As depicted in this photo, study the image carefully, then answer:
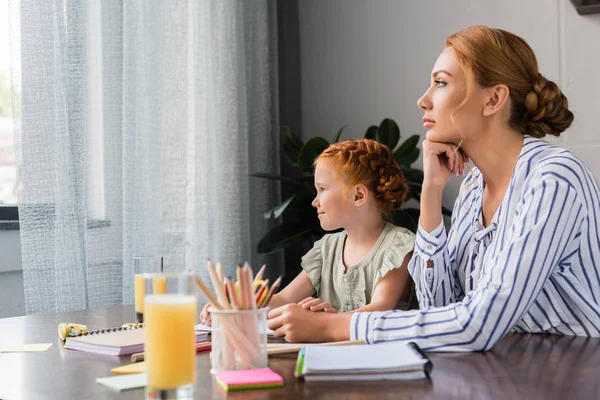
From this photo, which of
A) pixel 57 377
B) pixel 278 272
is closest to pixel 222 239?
Answer: pixel 278 272

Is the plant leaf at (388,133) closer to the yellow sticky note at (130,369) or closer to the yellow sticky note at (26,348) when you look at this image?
the yellow sticky note at (26,348)

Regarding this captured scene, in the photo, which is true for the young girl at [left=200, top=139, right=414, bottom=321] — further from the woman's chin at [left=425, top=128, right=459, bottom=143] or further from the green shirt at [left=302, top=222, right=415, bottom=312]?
the woman's chin at [left=425, top=128, right=459, bottom=143]

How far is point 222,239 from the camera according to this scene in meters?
3.21

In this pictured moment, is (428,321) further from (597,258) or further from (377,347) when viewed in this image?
(597,258)

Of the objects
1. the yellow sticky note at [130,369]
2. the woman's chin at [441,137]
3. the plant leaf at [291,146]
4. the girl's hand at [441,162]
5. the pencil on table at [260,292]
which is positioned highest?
the plant leaf at [291,146]

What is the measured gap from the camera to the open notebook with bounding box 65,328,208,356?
129 cm

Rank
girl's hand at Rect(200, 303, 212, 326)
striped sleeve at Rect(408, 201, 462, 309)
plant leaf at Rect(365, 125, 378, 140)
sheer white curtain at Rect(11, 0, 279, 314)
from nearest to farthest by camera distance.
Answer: girl's hand at Rect(200, 303, 212, 326) → striped sleeve at Rect(408, 201, 462, 309) → sheer white curtain at Rect(11, 0, 279, 314) → plant leaf at Rect(365, 125, 378, 140)

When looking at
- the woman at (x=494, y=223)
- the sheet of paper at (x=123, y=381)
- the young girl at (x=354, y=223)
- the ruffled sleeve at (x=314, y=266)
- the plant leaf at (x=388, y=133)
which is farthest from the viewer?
the plant leaf at (x=388, y=133)

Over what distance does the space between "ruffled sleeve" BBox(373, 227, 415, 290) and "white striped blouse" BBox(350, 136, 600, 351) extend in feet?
0.38

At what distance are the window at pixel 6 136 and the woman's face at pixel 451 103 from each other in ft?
5.24

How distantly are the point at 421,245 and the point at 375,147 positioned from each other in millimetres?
455

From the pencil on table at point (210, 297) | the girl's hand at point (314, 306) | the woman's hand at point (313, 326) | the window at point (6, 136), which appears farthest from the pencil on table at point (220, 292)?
the window at point (6, 136)

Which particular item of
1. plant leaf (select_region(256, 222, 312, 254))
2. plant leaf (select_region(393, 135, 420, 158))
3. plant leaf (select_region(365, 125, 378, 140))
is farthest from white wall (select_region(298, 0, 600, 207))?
plant leaf (select_region(256, 222, 312, 254))

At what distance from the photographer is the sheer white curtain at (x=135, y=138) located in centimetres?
250
